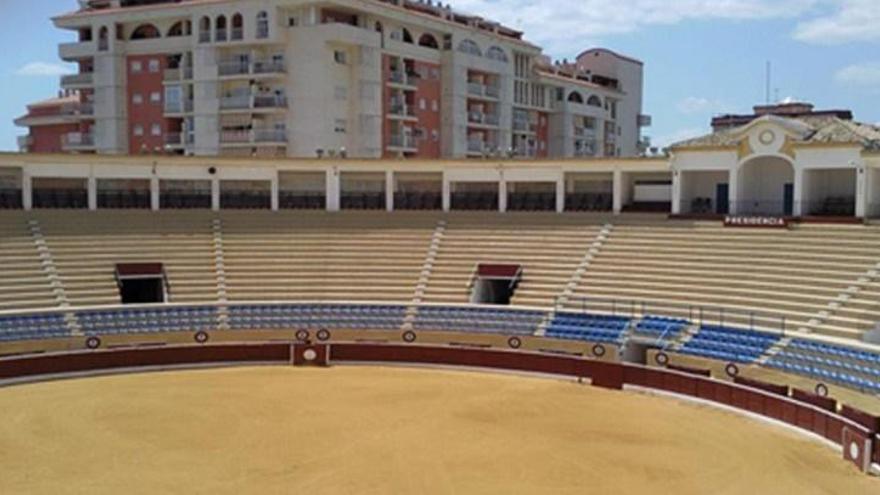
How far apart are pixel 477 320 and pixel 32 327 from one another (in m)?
19.8

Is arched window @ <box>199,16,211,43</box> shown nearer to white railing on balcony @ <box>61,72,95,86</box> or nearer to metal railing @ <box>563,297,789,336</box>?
white railing on balcony @ <box>61,72,95,86</box>

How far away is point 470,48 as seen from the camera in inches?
3078

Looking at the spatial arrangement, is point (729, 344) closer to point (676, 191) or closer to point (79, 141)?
point (676, 191)

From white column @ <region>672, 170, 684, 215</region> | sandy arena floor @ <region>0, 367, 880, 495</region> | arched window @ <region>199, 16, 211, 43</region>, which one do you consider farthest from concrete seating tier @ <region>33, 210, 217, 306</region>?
white column @ <region>672, 170, 684, 215</region>

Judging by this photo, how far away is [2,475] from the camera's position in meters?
24.4

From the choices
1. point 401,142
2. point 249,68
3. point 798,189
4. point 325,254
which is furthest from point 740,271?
point 249,68

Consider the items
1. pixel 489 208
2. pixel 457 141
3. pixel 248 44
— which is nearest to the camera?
pixel 489 208

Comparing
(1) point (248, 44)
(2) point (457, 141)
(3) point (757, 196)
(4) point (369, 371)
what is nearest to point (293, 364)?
(4) point (369, 371)

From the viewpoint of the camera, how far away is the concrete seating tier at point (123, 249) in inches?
1823

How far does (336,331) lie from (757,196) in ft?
79.8

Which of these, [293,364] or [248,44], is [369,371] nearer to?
[293,364]

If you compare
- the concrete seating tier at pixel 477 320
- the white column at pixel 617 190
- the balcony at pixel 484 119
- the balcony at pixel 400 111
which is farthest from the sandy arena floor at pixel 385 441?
the balcony at pixel 484 119

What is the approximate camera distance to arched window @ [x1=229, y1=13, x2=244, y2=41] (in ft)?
219

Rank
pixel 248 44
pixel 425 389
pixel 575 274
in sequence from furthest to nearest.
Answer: pixel 248 44 → pixel 575 274 → pixel 425 389
